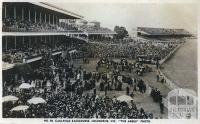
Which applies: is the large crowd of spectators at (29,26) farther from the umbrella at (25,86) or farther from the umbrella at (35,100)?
the umbrella at (35,100)

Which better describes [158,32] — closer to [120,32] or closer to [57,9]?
[120,32]

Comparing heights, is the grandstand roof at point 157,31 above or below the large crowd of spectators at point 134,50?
above

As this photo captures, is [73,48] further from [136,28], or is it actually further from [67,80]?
[136,28]

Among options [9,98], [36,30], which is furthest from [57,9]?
[9,98]

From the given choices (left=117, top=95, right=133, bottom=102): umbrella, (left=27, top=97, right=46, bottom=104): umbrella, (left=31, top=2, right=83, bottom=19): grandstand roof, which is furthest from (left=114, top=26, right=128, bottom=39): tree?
(left=27, top=97, right=46, bottom=104): umbrella

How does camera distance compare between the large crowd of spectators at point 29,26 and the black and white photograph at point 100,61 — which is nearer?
the black and white photograph at point 100,61

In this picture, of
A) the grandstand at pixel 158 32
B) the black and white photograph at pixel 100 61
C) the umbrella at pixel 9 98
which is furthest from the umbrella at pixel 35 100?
the grandstand at pixel 158 32

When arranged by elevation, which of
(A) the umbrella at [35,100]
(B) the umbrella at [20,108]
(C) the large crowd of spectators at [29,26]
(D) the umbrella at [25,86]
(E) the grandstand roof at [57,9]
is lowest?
(B) the umbrella at [20,108]
